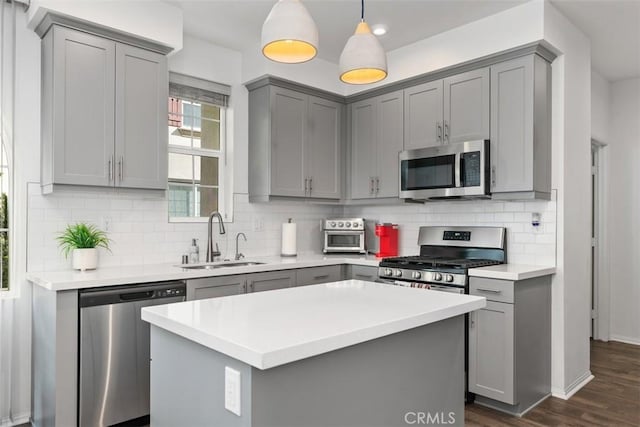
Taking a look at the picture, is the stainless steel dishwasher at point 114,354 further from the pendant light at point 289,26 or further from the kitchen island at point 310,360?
the pendant light at point 289,26

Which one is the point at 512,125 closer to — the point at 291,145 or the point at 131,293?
the point at 291,145

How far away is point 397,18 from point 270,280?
7.42 feet

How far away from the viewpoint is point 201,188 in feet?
13.3

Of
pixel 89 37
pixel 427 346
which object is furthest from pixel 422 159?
pixel 89 37

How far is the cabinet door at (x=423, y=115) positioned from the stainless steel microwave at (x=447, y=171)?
110 millimetres

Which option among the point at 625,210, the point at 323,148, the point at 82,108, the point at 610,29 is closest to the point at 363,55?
the point at 82,108

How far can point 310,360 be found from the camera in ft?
4.76

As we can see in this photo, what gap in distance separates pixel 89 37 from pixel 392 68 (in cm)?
248

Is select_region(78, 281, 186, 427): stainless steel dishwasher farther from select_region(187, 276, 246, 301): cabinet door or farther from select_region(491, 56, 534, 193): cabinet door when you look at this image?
select_region(491, 56, 534, 193): cabinet door

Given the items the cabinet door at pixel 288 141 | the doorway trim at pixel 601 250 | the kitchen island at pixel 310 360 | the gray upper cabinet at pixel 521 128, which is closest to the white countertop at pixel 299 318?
the kitchen island at pixel 310 360

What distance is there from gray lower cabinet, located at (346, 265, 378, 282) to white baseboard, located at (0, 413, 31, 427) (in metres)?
2.56

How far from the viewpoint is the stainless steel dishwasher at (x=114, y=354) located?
8.66 feet

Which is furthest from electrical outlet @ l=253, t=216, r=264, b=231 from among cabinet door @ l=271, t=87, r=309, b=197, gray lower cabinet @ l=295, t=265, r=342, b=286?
gray lower cabinet @ l=295, t=265, r=342, b=286

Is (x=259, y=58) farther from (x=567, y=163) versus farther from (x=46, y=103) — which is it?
(x=567, y=163)
